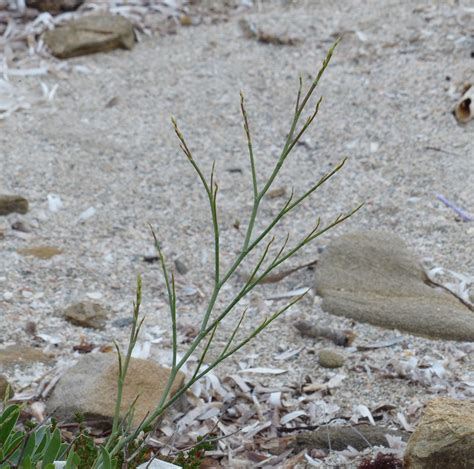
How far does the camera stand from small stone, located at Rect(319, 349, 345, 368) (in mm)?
3402

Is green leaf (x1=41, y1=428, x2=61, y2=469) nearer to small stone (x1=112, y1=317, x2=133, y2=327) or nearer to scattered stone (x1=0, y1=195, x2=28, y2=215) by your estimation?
small stone (x1=112, y1=317, x2=133, y2=327)

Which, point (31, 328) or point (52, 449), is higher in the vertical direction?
point (52, 449)

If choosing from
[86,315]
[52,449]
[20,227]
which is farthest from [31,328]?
[52,449]

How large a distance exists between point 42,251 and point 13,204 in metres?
0.41

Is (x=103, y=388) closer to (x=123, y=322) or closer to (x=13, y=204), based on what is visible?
(x=123, y=322)

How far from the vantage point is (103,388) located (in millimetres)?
3053

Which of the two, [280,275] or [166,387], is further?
[280,275]

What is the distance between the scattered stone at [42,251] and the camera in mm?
4191

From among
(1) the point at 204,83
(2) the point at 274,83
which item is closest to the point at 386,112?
(2) the point at 274,83

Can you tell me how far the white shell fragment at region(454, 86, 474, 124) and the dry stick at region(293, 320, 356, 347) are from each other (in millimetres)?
2037

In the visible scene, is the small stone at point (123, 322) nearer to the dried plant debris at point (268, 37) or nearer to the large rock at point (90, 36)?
the large rock at point (90, 36)

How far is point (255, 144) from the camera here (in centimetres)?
535

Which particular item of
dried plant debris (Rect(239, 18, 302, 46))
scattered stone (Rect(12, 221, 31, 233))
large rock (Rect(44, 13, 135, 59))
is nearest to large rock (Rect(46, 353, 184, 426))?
scattered stone (Rect(12, 221, 31, 233))

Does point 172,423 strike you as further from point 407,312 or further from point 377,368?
point 407,312
